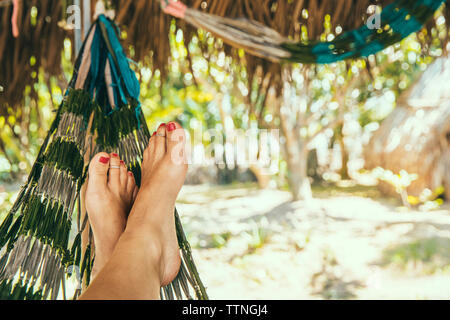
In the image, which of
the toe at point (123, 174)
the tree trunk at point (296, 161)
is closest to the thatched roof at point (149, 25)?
the toe at point (123, 174)

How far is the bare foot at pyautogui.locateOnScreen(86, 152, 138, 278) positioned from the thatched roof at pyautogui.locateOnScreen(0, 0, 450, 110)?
557mm

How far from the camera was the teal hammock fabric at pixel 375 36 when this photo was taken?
2.95ft

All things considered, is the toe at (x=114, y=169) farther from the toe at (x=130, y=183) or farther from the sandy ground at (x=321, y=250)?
the sandy ground at (x=321, y=250)

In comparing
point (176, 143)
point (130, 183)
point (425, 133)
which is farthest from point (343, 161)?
point (130, 183)

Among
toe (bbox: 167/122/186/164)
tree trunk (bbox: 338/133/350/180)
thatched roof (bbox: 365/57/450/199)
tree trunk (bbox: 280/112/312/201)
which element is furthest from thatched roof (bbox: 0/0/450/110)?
tree trunk (bbox: 338/133/350/180)

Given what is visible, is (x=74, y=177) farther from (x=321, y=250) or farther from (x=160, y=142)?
(x=321, y=250)

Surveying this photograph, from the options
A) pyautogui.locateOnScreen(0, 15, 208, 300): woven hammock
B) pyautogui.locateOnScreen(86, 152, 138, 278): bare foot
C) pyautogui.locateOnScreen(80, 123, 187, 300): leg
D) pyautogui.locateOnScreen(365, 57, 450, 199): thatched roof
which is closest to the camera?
pyautogui.locateOnScreen(80, 123, 187, 300): leg

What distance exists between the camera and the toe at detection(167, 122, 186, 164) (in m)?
1.05

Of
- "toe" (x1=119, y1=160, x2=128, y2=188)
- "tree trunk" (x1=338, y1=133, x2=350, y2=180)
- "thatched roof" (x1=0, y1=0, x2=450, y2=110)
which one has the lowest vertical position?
"tree trunk" (x1=338, y1=133, x2=350, y2=180)

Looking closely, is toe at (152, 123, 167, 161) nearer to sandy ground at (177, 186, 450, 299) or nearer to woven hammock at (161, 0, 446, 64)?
woven hammock at (161, 0, 446, 64)

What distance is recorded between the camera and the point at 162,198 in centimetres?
92
